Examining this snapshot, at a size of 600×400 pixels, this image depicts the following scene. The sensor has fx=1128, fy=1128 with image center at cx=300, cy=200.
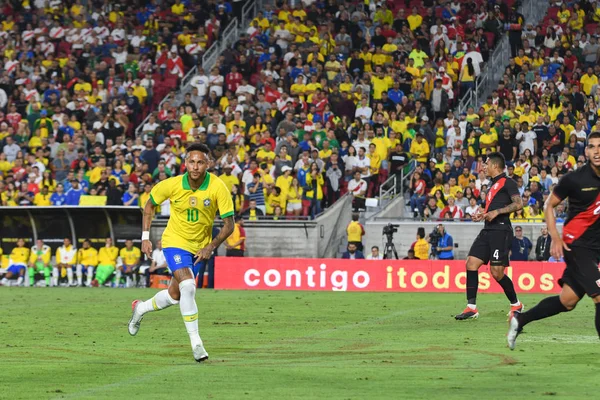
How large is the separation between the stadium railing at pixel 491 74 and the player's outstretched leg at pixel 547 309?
22.0 m

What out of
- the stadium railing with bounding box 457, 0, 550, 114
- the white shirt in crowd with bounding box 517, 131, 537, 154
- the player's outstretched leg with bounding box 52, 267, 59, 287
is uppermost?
the stadium railing with bounding box 457, 0, 550, 114

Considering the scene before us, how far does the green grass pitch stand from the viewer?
965cm

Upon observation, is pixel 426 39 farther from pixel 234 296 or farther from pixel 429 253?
pixel 234 296

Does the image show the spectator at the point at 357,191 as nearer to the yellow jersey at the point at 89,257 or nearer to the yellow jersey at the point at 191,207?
the yellow jersey at the point at 89,257

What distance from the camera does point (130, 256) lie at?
2947 centimetres

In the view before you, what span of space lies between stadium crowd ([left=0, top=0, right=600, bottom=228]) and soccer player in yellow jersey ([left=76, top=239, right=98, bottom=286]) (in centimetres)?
149

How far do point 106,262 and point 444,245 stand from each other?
8.81 meters

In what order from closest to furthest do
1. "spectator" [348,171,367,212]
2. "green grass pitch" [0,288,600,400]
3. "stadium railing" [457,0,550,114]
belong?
"green grass pitch" [0,288,600,400], "spectator" [348,171,367,212], "stadium railing" [457,0,550,114]

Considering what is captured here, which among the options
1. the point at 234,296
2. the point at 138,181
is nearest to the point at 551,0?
the point at 138,181

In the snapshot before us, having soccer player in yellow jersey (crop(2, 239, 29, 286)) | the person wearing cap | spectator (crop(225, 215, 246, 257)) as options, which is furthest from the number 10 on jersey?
the person wearing cap

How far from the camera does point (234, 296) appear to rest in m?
23.9

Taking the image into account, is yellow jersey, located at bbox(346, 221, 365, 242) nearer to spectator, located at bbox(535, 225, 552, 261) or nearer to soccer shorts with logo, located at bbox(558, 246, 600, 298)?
spectator, located at bbox(535, 225, 552, 261)

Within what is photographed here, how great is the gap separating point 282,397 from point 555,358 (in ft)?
12.4

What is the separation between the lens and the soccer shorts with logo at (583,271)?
1096cm
